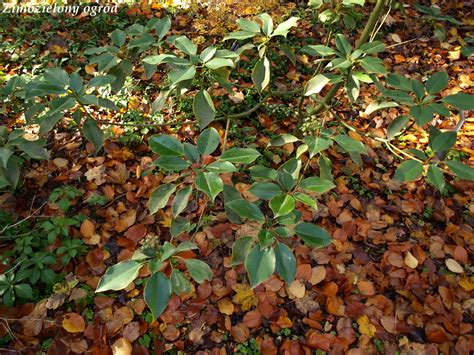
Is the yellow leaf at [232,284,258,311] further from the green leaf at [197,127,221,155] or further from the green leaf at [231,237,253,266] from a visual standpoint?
the green leaf at [197,127,221,155]

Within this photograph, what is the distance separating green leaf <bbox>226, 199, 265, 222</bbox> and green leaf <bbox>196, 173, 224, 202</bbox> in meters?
0.07

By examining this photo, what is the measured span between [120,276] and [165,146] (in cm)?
41

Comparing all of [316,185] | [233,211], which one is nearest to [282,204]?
[316,185]

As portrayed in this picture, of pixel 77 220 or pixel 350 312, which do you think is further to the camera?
pixel 77 220

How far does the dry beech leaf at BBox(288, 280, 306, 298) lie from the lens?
184 cm

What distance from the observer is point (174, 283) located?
1118 millimetres

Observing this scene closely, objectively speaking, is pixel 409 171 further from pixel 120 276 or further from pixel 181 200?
pixel 120 276

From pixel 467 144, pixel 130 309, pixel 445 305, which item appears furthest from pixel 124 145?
pixel 467 144

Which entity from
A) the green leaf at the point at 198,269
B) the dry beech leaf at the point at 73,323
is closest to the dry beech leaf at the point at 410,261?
the green leaf at the point at 198,269

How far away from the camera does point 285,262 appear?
3.46 ft

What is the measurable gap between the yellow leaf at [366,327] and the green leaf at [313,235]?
0.86m

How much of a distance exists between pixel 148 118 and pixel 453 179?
1858mm

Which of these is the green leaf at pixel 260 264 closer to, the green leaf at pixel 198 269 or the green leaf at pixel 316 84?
the green leaf at pixel 198 269

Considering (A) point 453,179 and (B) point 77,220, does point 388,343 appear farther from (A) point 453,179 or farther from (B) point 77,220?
(B) point 77,220
